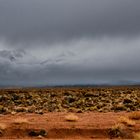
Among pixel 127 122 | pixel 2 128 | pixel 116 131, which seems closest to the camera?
pixel 116 131

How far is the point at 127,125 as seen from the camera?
32719 millimetres

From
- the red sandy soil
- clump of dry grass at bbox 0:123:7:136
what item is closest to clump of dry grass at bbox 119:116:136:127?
the red sandy soil

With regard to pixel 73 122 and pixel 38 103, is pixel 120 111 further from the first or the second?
pixel 38 103

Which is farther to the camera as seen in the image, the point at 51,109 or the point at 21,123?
the point at 51,109

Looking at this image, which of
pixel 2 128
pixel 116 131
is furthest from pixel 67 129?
pixel 2 128

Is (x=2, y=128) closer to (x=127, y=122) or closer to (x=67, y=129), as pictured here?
(x=67, y=129)

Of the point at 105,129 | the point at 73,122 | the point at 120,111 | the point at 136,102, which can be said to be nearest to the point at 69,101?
the point at 136,102

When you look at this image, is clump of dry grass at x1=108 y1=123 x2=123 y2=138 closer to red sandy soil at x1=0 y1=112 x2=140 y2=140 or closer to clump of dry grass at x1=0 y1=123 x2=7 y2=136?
red sandy soil at x1=0 y1=112 x2=140 y2=140

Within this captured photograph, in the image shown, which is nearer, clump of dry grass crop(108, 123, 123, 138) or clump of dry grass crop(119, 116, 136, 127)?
clump of dry grass crop(108, 123, 123, 138)

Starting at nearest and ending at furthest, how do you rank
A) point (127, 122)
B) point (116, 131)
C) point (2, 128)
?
point (116, 131) < point (2, 128) < point (127, 122)

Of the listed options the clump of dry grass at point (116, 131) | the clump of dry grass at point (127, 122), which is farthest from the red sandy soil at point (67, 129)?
the clump of dry grass at point (127, 122)

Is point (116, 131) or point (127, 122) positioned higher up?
point (127, 122)

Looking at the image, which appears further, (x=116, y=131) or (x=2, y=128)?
(x=2, y=128)

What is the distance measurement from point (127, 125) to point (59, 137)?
17.4 ft
